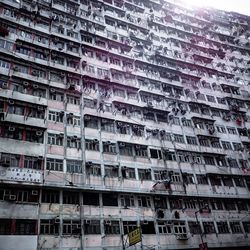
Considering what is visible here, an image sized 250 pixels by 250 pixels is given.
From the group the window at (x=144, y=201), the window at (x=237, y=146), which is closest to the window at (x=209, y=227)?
the window at (x=144, y=201)

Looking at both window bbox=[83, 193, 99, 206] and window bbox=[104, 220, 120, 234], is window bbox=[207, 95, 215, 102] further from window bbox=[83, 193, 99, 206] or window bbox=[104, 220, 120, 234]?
window bbox=[104, 220, 120, 234]

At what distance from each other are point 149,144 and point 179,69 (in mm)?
14324

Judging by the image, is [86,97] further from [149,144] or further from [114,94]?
[149,144]

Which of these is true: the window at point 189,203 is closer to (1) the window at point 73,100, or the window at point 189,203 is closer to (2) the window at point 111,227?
(2) the window at point 111,227

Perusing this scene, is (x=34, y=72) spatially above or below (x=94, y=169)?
above

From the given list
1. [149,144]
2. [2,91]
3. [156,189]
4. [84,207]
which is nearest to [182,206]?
[156,189]

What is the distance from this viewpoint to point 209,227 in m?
26.1

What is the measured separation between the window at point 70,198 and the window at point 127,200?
3.96 meters

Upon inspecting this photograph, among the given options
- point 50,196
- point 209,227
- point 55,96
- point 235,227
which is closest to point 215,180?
point 235,227

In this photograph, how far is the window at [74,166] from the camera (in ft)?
74.4

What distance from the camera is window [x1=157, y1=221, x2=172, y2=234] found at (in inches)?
934

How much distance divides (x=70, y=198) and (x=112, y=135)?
7.41 m

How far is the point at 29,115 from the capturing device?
2331cm

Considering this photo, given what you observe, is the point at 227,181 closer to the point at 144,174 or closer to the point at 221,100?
the point at 144,174
